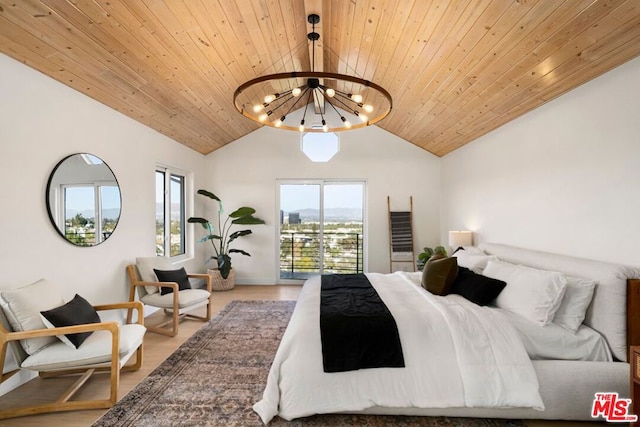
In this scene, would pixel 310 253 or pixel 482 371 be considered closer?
pixel 482 371

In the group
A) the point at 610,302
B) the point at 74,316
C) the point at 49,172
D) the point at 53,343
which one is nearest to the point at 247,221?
the point at 49,172

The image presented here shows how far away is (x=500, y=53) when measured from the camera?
2.66 metres

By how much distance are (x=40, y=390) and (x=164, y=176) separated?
305cm

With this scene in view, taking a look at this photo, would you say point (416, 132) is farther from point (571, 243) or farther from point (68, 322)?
point (68, 322)

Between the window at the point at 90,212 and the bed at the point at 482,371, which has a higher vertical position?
the window at the point at 90,212

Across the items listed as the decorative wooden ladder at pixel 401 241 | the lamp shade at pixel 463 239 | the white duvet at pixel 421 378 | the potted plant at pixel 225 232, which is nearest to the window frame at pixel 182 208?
the potted plant at pixel 225 232

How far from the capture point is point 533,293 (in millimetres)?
2385

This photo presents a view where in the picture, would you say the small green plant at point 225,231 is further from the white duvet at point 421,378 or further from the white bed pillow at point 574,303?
the white bed pillow at point 574,303

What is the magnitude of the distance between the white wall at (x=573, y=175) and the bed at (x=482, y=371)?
454 mm

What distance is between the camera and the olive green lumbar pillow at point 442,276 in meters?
2.91

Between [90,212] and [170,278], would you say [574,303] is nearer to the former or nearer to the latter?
[170,278]

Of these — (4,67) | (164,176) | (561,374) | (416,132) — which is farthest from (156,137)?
(561,374)

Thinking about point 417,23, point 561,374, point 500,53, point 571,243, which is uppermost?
point 417,23

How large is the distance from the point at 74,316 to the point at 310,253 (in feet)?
13.4
